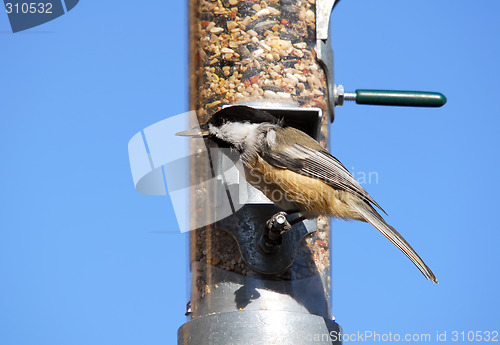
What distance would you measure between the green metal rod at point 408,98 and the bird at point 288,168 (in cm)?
47

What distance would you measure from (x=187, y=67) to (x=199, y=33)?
23 cm

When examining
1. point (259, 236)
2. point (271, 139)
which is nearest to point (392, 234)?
point (259, 236)

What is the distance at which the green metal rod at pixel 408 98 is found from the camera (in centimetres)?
370

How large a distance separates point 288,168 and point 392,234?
0.59m

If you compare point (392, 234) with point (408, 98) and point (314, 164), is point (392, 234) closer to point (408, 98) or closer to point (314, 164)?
point (314, 164)

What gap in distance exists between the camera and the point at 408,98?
370 centimetres

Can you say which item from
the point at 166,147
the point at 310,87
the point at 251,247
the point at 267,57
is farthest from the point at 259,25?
the point at 251,247

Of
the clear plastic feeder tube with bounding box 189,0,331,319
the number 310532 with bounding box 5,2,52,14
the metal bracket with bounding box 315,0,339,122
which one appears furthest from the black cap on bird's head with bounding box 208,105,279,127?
the number 310532 with bounding box 5,2,52,14

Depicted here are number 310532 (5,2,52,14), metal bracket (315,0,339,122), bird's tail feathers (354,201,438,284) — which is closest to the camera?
bird's tail feathers (354,201,438,284)

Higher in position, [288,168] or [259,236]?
[288,168]

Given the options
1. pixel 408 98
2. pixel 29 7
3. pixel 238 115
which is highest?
pixel 29 7

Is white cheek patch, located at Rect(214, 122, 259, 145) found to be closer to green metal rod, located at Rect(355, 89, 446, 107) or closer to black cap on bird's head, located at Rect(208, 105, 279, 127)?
black cap on bird's head, located at Rect(208, 105, 279, 127)

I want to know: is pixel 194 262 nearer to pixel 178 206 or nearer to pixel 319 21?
pixel 178 206

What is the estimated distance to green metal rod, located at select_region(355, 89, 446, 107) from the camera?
145 inches
